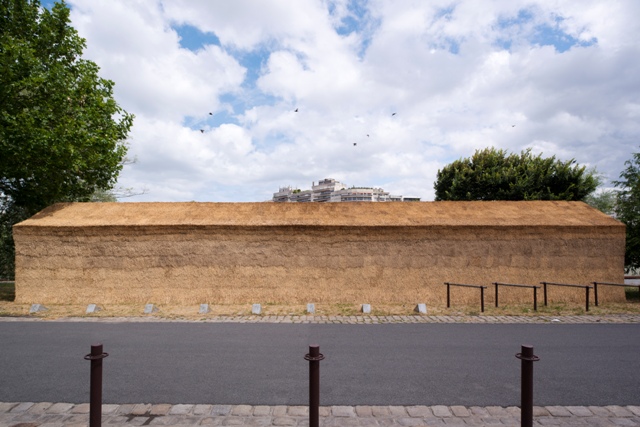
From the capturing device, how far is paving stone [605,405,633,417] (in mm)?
4582

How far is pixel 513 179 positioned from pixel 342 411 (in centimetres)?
2596

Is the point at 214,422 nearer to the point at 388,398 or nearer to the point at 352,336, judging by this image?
the point at 388,398

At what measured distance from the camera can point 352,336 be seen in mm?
8312

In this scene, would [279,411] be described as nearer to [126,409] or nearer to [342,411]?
[342,411]

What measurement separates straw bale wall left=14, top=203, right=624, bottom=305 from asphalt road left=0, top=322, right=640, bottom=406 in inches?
128

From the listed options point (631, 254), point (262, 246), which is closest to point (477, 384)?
point (262, 246)

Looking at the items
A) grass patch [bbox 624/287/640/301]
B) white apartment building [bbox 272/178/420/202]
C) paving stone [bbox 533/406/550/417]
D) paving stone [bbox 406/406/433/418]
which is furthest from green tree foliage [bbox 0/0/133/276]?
white apartment building [bbox 272/178/420/202]

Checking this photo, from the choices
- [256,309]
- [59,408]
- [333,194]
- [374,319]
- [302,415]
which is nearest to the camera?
[302,415]

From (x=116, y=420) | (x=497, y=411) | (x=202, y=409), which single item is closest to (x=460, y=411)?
(x=497, y=411)

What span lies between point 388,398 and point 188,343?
4.37 meters

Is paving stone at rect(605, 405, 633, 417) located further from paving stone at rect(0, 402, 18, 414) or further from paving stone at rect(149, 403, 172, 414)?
paving stone at rect(0, 402, 18, 414)

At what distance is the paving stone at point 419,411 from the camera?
454 cm

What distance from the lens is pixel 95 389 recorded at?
3.89m

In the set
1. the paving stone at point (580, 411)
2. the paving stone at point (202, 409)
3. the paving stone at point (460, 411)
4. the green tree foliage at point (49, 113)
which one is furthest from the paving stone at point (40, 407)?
the green tree foliage at point (49, 113)
